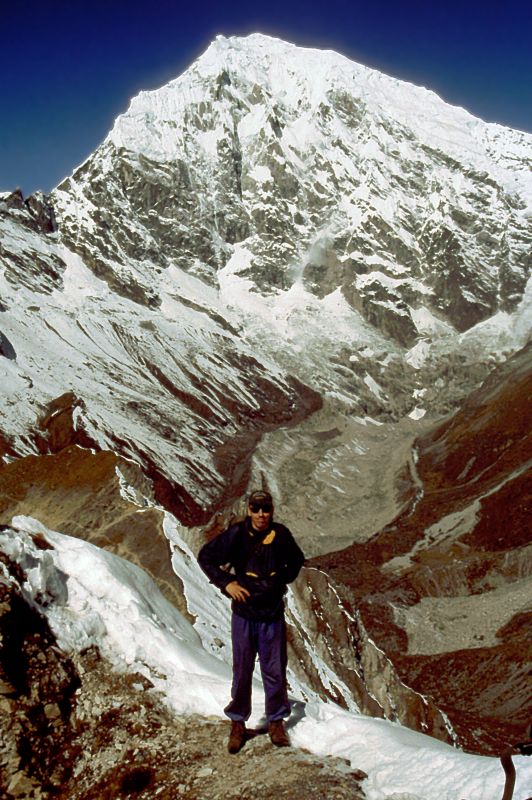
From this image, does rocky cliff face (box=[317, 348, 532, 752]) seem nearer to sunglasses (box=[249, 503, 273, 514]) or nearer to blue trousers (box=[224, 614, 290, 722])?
blue trousers (box=[224, 614, 290, 722])

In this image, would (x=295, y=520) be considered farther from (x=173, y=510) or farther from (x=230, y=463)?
(x=173, y=510)

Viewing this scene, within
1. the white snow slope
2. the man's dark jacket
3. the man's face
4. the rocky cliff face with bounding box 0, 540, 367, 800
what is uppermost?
the man's face

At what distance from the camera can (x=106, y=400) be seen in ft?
423

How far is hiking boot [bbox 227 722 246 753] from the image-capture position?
896cm

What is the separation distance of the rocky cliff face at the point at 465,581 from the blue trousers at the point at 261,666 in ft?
84.9

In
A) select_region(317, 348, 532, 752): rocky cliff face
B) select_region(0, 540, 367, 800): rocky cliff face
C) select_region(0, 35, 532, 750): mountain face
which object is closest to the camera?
select_region(0, 540, 367, 800): rocky cliff face

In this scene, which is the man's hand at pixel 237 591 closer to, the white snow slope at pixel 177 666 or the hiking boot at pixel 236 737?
the hiking boot at pixel 236 737

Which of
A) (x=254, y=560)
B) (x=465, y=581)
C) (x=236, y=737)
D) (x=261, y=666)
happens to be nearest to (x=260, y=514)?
(x=254, y=560)

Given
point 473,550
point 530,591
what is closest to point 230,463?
point 473,550

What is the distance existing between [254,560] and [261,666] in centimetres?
148

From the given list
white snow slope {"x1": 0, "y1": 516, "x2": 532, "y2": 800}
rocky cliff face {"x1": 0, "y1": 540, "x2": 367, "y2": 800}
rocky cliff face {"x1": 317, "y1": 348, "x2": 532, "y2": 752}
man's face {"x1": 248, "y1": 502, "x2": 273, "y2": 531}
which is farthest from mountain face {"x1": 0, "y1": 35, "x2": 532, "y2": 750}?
man's face {"x1": 248, "y1": 502, "x2": 273, "y2": 531}

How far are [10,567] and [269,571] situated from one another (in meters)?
3.92

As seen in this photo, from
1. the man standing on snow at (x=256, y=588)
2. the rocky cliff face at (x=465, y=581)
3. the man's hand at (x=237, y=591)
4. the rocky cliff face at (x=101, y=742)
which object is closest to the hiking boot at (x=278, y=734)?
the man standing on snow at (x=256, y=588)

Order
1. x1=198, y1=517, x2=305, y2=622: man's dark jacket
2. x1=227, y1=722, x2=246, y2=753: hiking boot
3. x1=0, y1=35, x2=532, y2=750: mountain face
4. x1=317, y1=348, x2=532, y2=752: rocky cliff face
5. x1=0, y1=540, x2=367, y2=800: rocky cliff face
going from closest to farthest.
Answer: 1. x1=0, y1=540, x2=367, y2=800: rocky cliff face
2. x1=227, y1=722, x2=246, y2=753: hiking boot
3. x1=198, y1=517, x2=305, y2=622: man's dark jacket
4. x1=0, y1=35, x2=532, y2=750: mountain face
5. x1=317, y1=348, x2=532, y2=752: rocky cliff face
